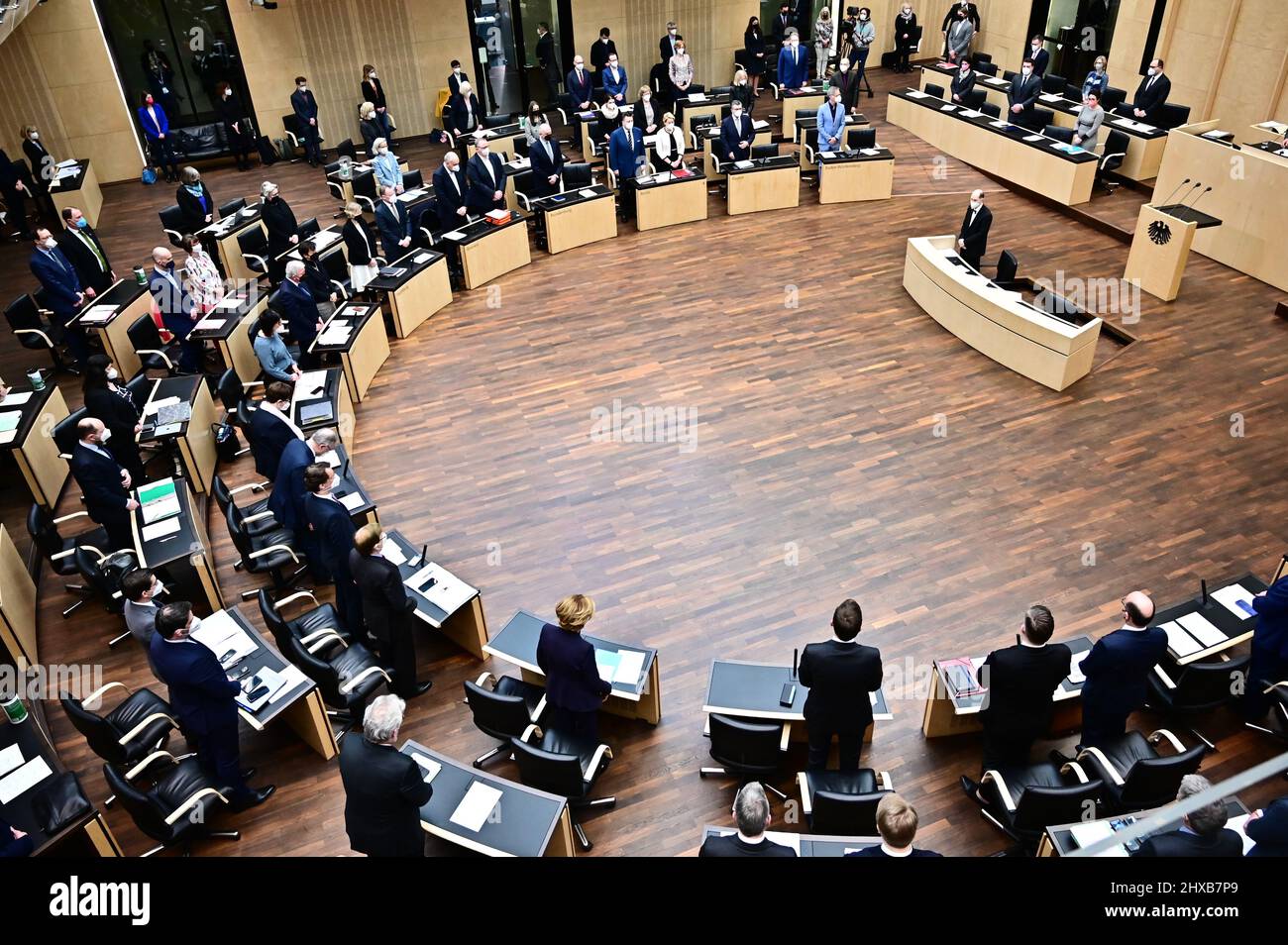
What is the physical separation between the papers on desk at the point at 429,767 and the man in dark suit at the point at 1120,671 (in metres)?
3.56

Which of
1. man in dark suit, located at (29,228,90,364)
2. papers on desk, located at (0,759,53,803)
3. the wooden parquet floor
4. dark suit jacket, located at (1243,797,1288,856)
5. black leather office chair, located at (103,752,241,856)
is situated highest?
man in dark suit, located at (29,228,90,364)

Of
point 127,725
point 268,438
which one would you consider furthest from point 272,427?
point 127,725

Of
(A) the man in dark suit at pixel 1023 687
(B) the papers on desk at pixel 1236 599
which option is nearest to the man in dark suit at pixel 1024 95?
(B) the papers on desk at pixel 1236 599

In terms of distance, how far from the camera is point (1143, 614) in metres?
4.79

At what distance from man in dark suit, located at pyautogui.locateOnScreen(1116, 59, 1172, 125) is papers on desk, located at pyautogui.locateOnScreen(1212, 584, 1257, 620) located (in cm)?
1014

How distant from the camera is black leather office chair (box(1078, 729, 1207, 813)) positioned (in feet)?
15.0

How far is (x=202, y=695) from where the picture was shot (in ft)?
16.5

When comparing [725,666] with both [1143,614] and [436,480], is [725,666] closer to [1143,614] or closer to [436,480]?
[1143,614]

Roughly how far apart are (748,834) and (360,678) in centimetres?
293

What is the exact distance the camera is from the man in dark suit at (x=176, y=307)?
924 centimetres

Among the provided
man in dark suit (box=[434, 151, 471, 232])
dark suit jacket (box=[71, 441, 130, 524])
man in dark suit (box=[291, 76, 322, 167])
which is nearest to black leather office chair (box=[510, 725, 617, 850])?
dark suit jacket (box=[71, 441, 130, 524])

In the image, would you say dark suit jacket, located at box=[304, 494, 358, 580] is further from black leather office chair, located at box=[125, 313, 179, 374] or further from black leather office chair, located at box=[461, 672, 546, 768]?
black leather office chair, located at box=[125, 313, 179, 374]

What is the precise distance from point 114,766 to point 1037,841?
5.15 meters
